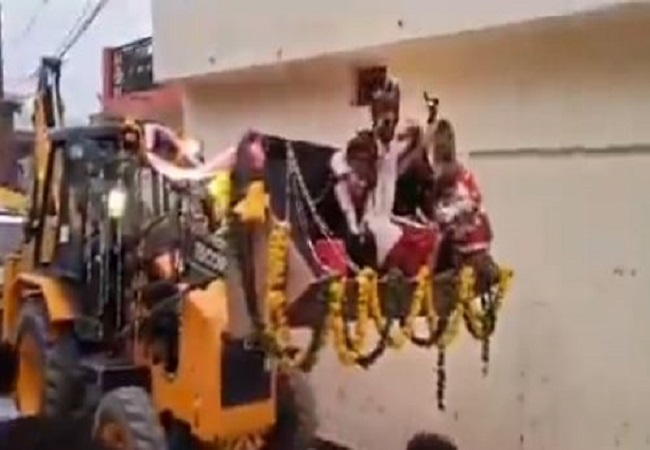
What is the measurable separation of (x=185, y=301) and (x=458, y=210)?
3.11 feet

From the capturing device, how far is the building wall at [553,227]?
11.7ft

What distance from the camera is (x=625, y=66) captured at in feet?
11.5

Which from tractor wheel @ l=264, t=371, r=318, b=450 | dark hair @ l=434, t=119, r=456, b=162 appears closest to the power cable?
tractor wheel @ l=264, t=371, r=318, b=450

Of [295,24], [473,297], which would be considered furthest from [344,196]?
[295,24]

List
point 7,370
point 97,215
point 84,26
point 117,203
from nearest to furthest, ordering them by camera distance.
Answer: point 117,203, point 97,215, point 7,370, point 84,26

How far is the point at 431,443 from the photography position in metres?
4.13

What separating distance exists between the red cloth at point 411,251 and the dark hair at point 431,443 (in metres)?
1.04

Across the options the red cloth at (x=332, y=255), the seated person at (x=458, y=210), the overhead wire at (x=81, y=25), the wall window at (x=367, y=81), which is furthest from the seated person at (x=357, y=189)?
the overhead wire at (x=81, y=25)

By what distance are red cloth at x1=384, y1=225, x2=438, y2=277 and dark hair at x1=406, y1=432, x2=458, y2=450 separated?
1039mm

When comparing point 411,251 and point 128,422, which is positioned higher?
point 411,251

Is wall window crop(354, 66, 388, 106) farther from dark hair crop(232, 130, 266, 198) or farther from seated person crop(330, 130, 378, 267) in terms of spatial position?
dark hair crop(232, 130, 266, 198)

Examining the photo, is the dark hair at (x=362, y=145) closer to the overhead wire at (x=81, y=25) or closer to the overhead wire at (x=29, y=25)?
the overhead wire at (x=81, y=25)

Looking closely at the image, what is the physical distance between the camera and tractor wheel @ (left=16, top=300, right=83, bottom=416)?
436 cm

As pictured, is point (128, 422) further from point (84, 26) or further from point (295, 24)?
point (84, 26)
